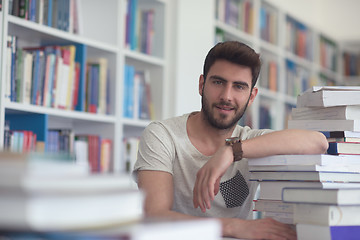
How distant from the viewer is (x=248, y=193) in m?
1.72

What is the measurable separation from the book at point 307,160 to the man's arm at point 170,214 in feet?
0.44

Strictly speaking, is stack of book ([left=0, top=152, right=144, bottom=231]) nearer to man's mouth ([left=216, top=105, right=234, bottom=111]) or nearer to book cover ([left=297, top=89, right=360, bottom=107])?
book cover ([left=297, top=89, right=360, bottom=107])

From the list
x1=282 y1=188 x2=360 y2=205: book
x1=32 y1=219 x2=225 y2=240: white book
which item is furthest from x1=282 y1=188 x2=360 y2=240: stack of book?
x1=32 y1=219 x2=225 y2=240: white book

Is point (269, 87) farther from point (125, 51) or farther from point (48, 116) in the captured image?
point (48, 116)

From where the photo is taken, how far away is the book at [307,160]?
1164mm

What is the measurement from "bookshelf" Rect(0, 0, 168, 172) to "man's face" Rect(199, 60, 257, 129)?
982 mm

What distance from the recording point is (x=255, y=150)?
1.33 m

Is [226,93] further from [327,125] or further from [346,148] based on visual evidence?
[346,148]

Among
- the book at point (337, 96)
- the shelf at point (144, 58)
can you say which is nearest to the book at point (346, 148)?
the book at point (337, 96)

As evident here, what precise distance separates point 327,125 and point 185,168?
519 millimetres

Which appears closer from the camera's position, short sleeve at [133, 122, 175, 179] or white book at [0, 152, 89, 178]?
white book at [0, 152, 89, 178]

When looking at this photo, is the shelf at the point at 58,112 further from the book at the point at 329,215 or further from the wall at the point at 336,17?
the wall at the point at 336,17

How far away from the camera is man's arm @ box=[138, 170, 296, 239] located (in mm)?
1182

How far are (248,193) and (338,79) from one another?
478 centimetres
